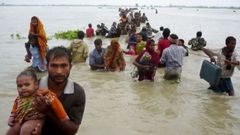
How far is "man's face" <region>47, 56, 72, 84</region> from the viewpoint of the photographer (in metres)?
2.58

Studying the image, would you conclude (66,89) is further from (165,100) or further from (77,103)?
(165,100)

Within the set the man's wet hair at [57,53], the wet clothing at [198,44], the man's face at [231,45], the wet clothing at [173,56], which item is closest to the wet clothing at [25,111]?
the man's wet hair at [57,53]

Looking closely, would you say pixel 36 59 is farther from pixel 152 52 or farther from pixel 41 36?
pixel 152 52

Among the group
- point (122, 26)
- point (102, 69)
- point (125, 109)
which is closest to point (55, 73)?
point (125, 109)

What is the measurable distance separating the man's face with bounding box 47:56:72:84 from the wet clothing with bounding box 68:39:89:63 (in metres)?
8.11

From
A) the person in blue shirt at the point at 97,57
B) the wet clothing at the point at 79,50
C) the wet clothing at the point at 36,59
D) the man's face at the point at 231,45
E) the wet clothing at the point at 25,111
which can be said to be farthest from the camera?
the wet clothing at the point at 79,50

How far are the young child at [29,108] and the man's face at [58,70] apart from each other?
0.16 metres

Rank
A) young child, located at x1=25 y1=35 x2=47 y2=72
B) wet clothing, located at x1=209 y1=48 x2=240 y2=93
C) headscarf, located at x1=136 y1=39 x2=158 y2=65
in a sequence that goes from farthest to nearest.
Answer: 1. young child, located at x1=25 y1=35 x2=47 y2=72
2. headscarf, located at x1=136 y1=39 x2=158 y2=65
3. wet clothing, located at x1=209 y1=48 x2=240 y2=93

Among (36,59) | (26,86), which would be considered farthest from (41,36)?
(26,86)

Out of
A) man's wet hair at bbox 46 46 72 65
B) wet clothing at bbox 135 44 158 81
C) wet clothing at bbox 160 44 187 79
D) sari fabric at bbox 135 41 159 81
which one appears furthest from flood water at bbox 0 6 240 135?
man's wet hair at bbox 46 46 72 65

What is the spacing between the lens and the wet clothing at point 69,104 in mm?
2582

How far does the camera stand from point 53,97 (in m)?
2.35

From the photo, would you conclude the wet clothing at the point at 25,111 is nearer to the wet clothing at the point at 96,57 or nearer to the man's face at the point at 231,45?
the man's face at the point at 231,45

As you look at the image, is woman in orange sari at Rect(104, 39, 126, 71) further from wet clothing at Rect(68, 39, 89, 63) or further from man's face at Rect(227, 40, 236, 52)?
man's face at Rect(227, 40, 236, 52)
